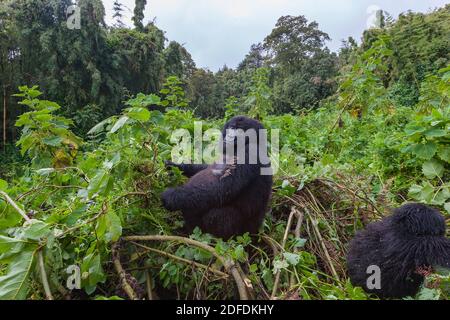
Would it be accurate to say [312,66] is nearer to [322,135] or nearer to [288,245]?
[322,135]

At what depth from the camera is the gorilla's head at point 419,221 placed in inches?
82.1

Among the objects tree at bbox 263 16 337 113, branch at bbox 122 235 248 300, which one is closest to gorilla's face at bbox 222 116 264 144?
branch at bbox 122 235 248 300

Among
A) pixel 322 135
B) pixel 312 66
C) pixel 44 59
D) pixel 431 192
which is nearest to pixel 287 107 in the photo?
pixel 312 66

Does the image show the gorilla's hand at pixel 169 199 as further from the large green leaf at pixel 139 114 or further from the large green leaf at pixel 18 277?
the large green leaf at pixel 18 277

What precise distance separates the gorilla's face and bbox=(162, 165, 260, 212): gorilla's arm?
24 centimetres

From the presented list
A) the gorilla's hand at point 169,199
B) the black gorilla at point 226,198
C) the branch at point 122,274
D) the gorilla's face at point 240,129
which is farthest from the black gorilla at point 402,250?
the branch at point 122,274

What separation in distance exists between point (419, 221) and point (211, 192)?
1152 mm

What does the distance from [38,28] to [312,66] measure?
14881 mm

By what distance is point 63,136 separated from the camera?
2975 millimetres

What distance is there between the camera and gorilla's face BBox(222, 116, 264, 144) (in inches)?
98.7

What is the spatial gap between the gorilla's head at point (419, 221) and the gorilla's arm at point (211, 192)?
0.86 m

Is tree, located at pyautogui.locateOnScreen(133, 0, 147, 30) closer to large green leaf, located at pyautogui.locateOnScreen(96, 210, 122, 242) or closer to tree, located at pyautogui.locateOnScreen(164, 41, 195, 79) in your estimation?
tree, located at pyautogui.locateOnScreen(164, 41, 195, 79)
